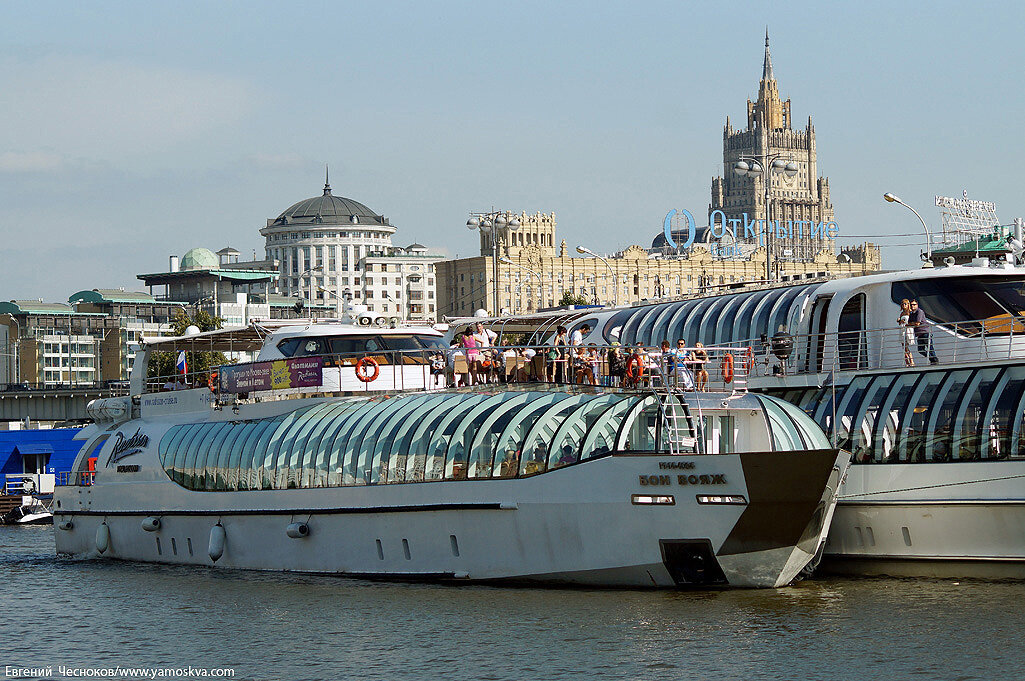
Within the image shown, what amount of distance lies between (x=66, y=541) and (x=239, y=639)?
22632 mm

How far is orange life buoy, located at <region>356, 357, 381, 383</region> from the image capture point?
43.5 metres

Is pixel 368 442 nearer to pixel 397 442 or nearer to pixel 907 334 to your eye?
pixel 397 442

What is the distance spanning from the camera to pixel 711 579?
108ft

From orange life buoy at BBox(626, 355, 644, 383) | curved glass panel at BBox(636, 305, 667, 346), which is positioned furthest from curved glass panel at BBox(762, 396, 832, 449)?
curved glass panel at BBox(636, 305, 667, 346)

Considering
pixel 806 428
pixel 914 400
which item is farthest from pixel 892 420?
pixel 806 428

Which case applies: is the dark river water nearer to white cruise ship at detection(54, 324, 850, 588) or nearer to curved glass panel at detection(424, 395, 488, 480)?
white cruise ship at detection(54, 324, 850, 588)

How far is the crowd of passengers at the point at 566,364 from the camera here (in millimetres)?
37969

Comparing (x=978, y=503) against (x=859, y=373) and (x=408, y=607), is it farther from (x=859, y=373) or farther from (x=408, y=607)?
(x=408, y=607)

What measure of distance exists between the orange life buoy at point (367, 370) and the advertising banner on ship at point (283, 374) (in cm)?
103

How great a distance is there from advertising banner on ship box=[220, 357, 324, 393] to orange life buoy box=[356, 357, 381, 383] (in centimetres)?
103

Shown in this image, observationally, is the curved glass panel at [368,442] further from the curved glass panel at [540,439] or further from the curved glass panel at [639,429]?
the curved glass panel at [639,429]

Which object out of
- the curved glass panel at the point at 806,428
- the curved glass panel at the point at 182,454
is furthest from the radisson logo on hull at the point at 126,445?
the curved glass panel at the point at 806,428

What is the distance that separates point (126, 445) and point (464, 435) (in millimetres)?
15867

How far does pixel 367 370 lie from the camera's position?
44.1 metres
